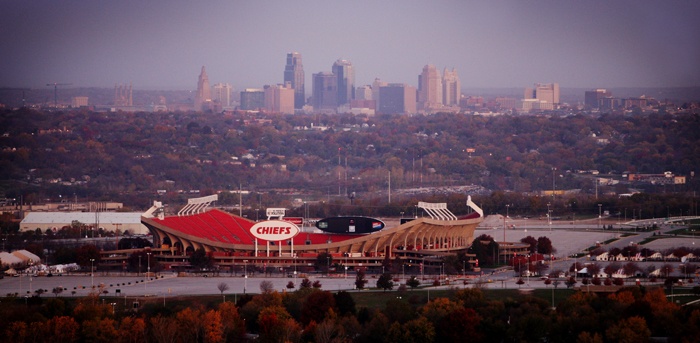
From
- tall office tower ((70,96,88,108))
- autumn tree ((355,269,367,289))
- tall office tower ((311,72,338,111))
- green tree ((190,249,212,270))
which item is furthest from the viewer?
tall office tower ((311,72,338,111))

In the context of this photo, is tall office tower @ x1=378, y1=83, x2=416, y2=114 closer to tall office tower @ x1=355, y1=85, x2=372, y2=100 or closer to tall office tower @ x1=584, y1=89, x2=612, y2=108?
tall office tower @ x1=355, y1=85, x2=372, y2=100

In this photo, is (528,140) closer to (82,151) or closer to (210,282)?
(82,151)

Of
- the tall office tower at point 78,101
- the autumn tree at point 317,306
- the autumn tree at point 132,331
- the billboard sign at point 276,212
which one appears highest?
the tall office tower at point 78,101

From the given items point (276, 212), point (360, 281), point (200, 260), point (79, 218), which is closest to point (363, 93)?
point (79, 218)

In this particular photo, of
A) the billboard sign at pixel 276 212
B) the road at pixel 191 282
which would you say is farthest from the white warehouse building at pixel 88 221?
the road at pixel 191 282

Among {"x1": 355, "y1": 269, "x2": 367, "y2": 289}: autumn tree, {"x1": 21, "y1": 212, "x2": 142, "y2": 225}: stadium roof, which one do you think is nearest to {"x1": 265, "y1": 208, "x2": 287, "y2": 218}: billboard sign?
{"x1": 355, "y1": 269, "x2": 367, "y2": 289}: autumn tree

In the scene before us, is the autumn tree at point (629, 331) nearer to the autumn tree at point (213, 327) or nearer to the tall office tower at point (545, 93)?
the autumn tree at point (213, 327)
